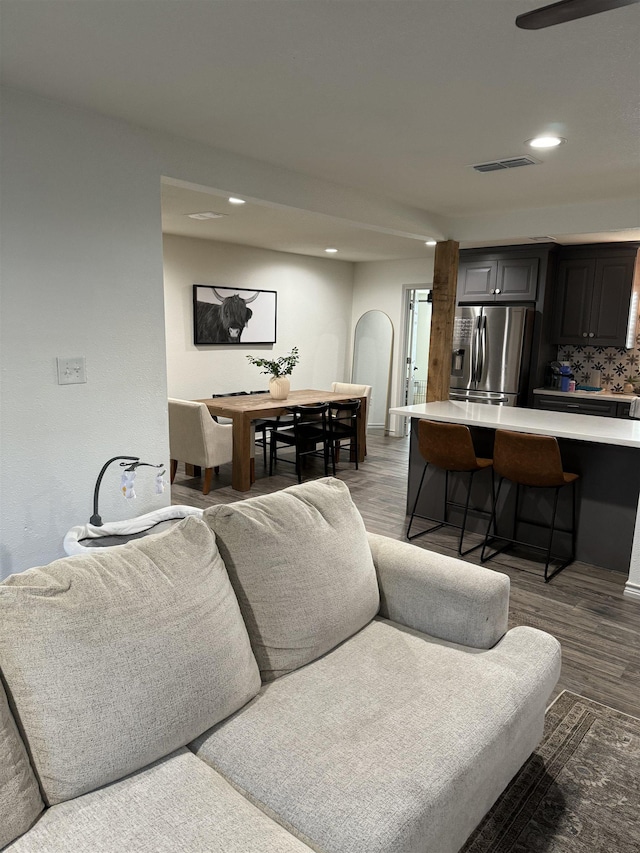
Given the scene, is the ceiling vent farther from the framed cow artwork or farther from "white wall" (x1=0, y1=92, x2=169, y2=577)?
the framed cow artwork

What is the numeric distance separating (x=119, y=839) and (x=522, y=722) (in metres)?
1.11

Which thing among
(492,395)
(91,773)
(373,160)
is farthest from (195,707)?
(492,395)

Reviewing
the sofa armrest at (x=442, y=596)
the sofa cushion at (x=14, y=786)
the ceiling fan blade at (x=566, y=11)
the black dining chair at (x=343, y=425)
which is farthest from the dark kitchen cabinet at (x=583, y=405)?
the sofa cushion at (x=14, y=786)

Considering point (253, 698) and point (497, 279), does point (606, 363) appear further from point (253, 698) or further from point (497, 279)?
point (253, 698)

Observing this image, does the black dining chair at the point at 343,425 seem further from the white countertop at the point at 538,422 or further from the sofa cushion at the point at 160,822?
the sofa cushion at the point at 160,822

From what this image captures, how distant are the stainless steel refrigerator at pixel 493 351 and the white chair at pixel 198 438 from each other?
264 centimetres

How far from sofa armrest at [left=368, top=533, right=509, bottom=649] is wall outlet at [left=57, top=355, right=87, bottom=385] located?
60.4 inches

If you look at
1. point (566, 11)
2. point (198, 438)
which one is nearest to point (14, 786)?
point (566, 11)

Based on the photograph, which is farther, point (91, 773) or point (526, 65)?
point (526, 65)

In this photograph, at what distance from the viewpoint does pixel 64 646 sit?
1.30 meters

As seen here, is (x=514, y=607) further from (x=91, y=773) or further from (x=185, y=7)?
(x=185, y=7)

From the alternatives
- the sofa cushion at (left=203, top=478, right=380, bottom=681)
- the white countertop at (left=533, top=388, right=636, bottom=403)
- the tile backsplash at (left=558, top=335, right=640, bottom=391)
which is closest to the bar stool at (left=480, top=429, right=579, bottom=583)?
the sofa cushion at (left=203, top=478, right=380, bottom=681)

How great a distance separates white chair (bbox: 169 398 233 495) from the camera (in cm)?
513

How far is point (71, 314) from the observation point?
2.61 metres
